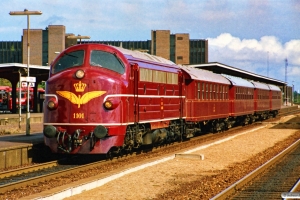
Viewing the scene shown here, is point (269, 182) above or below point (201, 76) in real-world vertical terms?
below

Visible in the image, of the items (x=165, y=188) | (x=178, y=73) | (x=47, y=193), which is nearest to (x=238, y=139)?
(x=178, y=73)

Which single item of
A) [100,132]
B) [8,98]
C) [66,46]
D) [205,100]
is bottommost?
[100,132]

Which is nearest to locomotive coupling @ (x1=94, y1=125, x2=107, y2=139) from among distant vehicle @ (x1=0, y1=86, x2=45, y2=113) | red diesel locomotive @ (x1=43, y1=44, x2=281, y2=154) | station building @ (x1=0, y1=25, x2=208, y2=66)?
red diesel locomotive @ (x1=43, y1=44, x2=281, y2=154)

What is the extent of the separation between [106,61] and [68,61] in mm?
1367

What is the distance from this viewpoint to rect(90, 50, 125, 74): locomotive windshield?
17.3 metres

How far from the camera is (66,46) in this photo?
96250 millimetres

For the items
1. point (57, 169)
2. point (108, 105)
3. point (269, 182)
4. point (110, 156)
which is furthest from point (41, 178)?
point (269, 182)

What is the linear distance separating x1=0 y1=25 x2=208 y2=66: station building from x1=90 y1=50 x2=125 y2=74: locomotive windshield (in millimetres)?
69234

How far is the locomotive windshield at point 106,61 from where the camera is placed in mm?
17297

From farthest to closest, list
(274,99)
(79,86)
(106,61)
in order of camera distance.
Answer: (274,99) → (106,61) → (79,86)

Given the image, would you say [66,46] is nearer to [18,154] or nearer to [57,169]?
[18,154]

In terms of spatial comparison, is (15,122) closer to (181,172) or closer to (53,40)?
(181,172)

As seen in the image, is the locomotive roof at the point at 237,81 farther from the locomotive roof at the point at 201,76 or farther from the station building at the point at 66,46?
the station building at the point at 66,46

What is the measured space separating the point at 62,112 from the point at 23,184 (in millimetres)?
3967
